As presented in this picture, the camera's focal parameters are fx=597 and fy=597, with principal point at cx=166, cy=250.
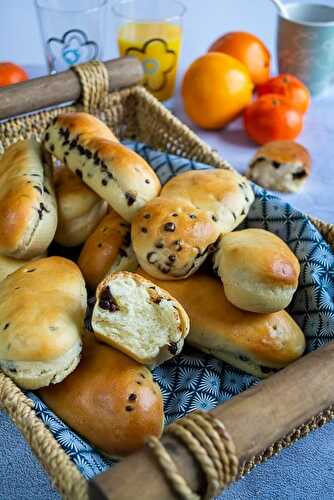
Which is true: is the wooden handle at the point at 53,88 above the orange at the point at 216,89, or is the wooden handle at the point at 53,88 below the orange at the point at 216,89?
above

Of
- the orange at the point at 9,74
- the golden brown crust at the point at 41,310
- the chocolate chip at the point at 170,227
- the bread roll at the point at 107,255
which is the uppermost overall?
the chocolate chip at the point at 170,227

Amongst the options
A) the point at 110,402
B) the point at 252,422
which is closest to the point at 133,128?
the point at 110,402

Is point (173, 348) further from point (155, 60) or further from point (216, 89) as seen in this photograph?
point (155, 60)

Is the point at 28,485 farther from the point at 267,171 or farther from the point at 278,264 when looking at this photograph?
the point at 267,171

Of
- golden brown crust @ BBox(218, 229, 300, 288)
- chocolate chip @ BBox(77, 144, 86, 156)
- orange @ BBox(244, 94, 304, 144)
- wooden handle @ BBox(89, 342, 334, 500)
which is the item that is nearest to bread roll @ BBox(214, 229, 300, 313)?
golden brown crust @ BBox(218, 229, 300, 288)

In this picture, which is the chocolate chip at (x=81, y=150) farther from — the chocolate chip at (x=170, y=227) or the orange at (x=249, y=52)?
the orange at (x=249, y=52)

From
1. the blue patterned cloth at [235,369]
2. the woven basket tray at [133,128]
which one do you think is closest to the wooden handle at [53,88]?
the woven basket tray at [133,128]
